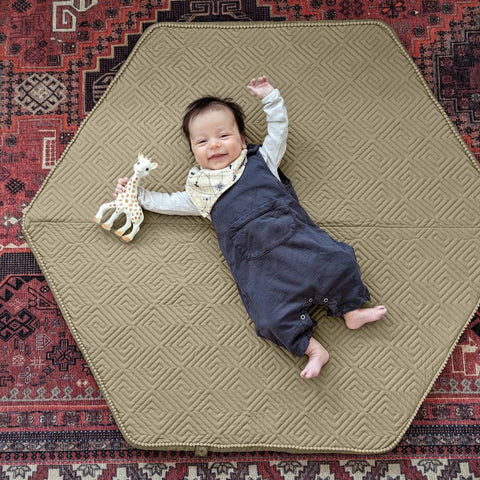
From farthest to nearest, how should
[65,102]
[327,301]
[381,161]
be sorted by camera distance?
[65,102] < [381,161] < [327,301]

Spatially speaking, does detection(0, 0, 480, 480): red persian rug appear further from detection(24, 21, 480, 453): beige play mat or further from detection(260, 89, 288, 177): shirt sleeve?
detection(260, 89, 288, 177): shirt sleeve

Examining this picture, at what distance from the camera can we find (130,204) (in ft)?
4.62

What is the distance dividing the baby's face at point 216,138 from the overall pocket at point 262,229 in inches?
5.5

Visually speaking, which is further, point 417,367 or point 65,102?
point 65,102

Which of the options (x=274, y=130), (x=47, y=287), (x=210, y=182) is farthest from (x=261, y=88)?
(x=47, y=287)

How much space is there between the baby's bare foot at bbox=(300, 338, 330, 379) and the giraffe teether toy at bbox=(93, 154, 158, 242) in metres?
0.49

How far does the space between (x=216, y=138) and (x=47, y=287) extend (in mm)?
563

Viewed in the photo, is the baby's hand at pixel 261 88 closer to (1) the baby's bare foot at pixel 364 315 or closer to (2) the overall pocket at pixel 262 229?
(2) the overall pocket at pixel 262 229

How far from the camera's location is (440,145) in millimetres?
1469

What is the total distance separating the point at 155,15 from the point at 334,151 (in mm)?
595

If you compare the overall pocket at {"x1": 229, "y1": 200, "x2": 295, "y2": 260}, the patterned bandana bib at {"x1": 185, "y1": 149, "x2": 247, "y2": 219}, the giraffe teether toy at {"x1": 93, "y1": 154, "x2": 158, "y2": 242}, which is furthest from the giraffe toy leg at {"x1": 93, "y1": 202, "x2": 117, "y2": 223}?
the overall pocket at {"x1": 229, "y1": 200, "x2": 295, "y2": 260}

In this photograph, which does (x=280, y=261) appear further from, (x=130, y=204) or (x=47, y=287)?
(x=47, y=287)

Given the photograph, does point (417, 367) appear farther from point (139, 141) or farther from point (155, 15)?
point (155, 15)

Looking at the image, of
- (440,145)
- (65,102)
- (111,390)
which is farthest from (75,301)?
(440,145)
